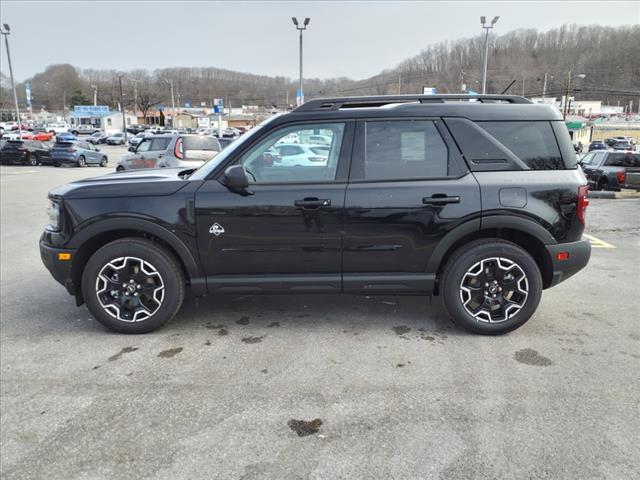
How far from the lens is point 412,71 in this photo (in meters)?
73.9

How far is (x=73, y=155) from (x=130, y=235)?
26.1m

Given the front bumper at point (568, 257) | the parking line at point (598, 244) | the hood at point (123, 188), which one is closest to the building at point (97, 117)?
the parking line at point (598, 244)

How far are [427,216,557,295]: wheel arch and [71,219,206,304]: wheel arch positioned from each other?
1.96 metres

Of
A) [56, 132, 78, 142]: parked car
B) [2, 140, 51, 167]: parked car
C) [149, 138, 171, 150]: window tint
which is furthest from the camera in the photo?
[56, 132, 78, 142]: parked car

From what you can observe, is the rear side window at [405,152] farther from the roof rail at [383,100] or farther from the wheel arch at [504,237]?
the wheel arch at [504,237]

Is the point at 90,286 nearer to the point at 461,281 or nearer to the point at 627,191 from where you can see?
the point at 461,281

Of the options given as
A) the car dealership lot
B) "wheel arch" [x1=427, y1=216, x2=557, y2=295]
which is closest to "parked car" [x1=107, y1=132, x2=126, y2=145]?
the car dealership lot

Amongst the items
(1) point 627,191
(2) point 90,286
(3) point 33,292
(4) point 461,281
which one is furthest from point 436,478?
(1) point 627,191

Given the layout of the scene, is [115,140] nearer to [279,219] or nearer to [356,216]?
[279,219]

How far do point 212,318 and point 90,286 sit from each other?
1086 mm

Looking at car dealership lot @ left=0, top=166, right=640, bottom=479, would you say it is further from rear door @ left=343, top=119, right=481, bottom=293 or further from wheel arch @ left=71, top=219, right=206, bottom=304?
rear door @ left=343, top=119, right=481, bottom=293

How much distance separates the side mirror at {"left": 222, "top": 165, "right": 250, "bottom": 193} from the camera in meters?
3.77

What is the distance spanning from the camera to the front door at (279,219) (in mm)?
3867

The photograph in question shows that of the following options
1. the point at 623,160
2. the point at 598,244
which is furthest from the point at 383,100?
the point at 623,160
